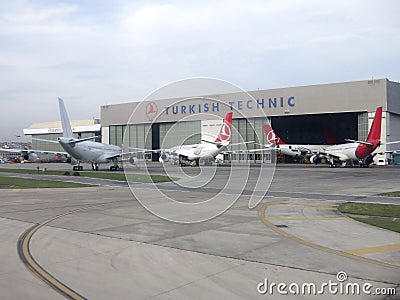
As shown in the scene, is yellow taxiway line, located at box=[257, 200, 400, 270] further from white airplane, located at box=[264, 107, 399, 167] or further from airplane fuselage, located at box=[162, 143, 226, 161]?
white airplane, located at box=[264, 107, 399, 167]

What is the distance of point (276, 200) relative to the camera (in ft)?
77.3

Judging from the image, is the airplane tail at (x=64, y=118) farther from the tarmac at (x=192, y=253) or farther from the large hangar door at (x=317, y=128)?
the large hangar door at (x=317, y=128)

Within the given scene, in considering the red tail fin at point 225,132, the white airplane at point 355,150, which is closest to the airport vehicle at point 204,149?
the red tail fin at point 225,132

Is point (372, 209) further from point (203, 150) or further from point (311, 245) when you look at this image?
point (203, 150)

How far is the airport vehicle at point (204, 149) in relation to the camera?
3566cm

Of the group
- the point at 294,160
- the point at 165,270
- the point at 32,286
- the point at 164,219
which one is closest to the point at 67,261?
the point at 32,286

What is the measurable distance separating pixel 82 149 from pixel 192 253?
157ft

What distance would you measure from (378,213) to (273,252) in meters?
9.03

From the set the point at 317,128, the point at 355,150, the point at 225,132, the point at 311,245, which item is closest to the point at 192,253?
the point at 311,245

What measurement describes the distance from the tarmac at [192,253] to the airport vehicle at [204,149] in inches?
426

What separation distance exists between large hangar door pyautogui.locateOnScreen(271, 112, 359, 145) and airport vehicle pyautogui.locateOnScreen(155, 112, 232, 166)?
47.0 metres

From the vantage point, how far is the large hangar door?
94.6 meters

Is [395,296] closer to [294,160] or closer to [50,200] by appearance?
[50,200]

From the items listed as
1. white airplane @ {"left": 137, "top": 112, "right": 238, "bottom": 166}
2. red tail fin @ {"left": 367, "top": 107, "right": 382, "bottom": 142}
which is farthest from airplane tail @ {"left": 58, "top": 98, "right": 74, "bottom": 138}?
red tail fin @ {"left": 367, "top": 107, "right": 382, "bottom": 142}
